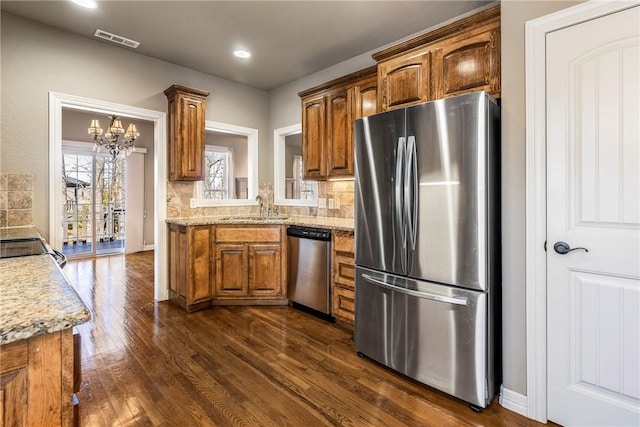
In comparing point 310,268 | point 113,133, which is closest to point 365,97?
point 310,268

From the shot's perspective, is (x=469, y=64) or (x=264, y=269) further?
(x=264, y=269)

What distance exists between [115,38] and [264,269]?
2.72 meters

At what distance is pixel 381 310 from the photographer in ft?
7.66

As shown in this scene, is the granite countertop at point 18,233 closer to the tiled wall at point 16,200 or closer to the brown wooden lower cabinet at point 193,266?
the tiled wall at point 16,200

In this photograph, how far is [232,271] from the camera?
12.0 feet

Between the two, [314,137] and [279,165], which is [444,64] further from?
[279,165]

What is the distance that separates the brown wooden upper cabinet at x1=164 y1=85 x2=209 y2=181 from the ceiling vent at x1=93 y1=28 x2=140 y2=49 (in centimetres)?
51

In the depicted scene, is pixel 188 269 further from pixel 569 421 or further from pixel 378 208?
pixel 569 421

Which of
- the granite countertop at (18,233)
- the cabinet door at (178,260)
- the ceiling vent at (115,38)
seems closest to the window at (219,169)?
the cabinet door at (178,260)

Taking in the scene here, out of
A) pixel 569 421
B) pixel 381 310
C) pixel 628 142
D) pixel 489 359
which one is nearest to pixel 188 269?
pixel 381 310

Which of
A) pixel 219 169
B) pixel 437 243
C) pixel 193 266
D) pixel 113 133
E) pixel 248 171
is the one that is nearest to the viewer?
pixel 437 243

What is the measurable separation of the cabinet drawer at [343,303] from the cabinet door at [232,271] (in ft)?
3.58

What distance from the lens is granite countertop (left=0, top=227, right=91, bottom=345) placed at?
75 centimetres

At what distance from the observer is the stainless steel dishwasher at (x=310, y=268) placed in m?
3.23
